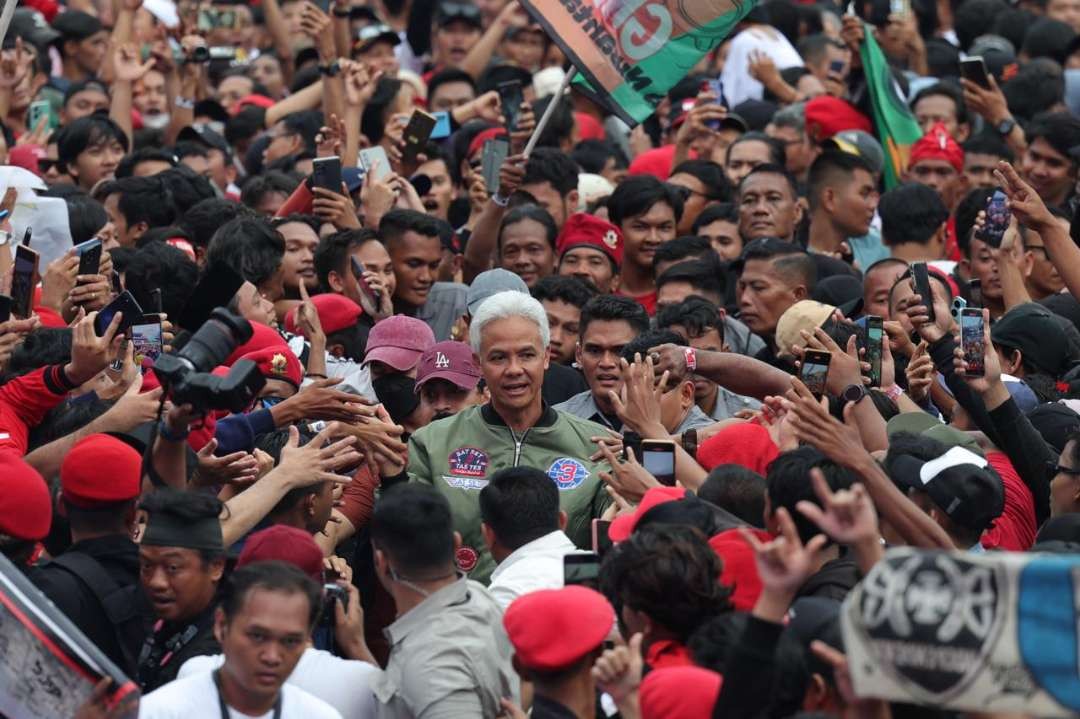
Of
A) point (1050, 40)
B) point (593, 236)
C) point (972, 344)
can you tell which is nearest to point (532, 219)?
point (593, 236)

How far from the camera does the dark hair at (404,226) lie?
10.0 meters


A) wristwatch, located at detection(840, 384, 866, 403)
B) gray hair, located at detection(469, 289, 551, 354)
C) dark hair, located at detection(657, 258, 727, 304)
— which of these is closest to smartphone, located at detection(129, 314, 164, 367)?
gray hair, located at detection(469, 289, 551, 354)

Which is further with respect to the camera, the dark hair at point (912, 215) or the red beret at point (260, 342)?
Result: the dark hair at point (912, 215)

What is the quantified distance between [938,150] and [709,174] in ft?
5.23

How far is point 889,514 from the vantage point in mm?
6133

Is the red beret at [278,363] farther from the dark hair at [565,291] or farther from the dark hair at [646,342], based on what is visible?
the dark hair at [565,291]

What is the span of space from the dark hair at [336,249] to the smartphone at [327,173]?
63 cm

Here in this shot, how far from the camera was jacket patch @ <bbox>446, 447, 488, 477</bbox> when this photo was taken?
24.2 feet

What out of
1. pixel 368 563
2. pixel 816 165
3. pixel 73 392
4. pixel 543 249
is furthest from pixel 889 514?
pixel 816 165

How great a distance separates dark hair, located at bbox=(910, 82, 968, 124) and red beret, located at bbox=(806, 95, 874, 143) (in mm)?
883

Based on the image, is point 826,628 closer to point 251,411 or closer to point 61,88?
point 251,411

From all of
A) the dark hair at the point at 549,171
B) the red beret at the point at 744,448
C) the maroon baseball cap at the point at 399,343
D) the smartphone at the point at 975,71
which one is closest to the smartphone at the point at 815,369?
the red beret at the point at 744,448

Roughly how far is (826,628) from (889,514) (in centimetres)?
130

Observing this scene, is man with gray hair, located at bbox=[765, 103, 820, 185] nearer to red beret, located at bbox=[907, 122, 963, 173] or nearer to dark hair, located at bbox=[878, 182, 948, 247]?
red beret, located at bbox=[907, 122, 963, 173]
